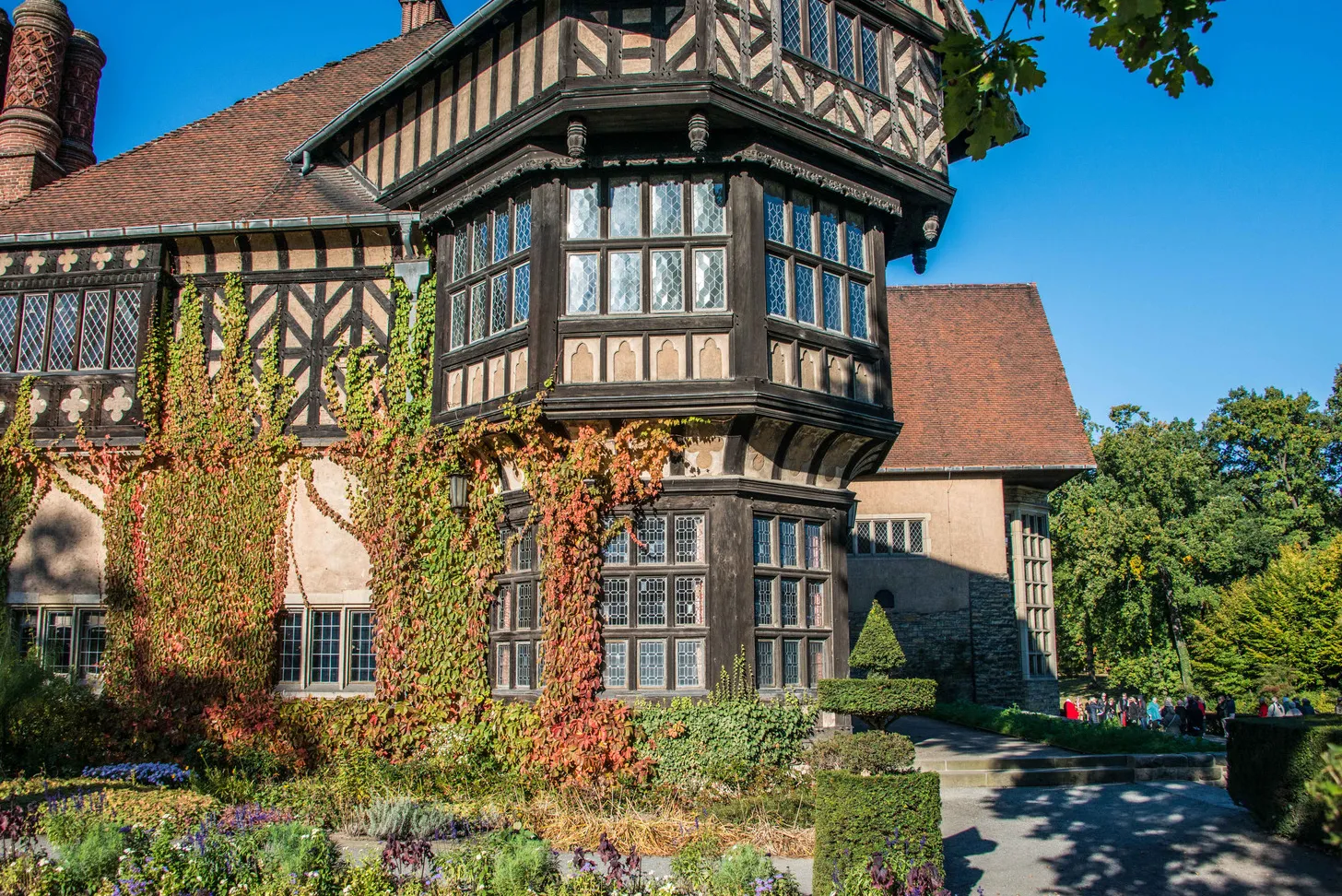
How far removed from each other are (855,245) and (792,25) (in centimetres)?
270

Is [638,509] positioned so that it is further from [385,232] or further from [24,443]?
[24,443]

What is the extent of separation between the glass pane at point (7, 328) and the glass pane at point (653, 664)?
33.8ft

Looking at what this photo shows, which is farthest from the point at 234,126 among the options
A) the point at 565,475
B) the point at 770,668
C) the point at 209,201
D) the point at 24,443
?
the point at 770,668

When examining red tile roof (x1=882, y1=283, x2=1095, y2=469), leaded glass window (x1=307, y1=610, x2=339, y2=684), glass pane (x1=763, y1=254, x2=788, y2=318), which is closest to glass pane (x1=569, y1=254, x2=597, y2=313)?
glass pane (x1=763, y1=254, x2=788, y2=318)

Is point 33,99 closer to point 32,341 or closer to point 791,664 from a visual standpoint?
point 32,341

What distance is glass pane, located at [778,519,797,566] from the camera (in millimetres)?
13098

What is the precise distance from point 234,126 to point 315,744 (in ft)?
35.1

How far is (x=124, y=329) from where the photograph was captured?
51.9 ft

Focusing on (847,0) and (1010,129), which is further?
(847,0)

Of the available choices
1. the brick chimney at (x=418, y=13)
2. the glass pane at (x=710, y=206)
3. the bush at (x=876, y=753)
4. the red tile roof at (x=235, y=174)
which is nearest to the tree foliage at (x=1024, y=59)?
the bush at (x=876, y=753)

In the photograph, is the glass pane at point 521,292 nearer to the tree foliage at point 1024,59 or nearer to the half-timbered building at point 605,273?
the half-timbered building at point 605,273

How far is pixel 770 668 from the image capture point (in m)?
12.7

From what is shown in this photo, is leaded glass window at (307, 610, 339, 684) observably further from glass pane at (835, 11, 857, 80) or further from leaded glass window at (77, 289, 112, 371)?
glass pane at (835, 11, 857, 80)

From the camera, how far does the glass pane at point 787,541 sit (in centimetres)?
1310
